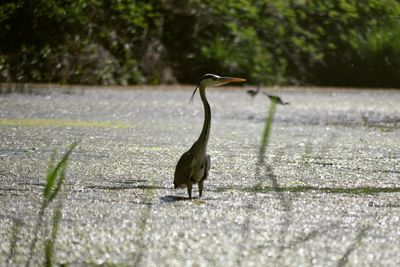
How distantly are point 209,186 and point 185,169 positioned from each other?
23.3 inches

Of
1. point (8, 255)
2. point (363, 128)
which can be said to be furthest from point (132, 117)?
point (8, 255)

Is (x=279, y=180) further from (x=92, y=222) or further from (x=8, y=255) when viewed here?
(x=8, y=255)

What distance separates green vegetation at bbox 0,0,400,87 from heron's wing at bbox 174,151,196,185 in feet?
20.2

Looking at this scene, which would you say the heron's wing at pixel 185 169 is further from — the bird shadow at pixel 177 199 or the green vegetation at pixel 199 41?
the green vegetation at pixel 199 41

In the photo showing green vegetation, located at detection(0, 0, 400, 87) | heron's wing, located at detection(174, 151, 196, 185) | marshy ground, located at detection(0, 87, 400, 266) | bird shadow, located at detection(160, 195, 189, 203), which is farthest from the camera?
green vegetation, located at detection(0, 0, 400, 87)

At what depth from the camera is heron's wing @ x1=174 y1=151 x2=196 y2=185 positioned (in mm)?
4297

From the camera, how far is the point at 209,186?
16.0ft

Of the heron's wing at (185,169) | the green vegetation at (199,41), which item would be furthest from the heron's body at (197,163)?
the green vegetation at (199,41)

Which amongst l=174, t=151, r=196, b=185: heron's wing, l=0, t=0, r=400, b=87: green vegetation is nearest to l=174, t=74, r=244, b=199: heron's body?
l=174, t=151, r=196, b=185: heron's wing

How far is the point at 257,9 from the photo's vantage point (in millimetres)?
13328

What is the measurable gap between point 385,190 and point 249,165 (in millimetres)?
982

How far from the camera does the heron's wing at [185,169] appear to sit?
430cm

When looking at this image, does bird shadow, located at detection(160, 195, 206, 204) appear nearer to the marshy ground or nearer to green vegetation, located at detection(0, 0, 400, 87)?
the marshy ground

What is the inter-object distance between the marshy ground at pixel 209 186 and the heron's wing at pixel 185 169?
0.31 feet
